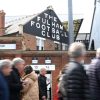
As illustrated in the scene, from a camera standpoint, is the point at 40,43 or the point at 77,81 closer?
the point at 77,81

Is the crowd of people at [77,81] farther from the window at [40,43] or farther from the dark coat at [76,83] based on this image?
the window at [40,43]

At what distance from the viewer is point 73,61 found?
28.1 feet

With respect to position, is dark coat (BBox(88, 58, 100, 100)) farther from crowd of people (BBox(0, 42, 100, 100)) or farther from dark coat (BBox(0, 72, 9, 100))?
dark coat (BBox(0, 72, 9, 100))

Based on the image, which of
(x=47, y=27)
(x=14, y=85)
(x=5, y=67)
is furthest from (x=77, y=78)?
(x=47, y=27)

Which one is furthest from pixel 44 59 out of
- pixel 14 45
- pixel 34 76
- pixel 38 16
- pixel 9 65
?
pixel 9 65

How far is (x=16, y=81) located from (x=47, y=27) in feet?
147

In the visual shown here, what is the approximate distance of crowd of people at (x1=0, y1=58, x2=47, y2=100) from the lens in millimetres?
9781

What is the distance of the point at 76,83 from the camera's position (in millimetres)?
8383

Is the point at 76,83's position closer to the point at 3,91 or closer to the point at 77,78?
the point at 77,78

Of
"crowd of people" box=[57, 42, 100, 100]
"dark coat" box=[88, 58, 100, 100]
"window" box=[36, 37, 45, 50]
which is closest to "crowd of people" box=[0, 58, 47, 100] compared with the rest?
"crowd of people" box=[57, 42, 100, 100]

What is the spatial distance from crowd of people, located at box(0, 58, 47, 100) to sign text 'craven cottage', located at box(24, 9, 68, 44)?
125 ft

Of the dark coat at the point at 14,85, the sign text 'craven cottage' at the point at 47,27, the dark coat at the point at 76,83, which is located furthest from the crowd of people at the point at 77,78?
the sign text 'craven cottage' at the point at 47,27

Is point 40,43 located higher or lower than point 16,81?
higher

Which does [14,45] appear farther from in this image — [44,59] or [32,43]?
[32,43]
